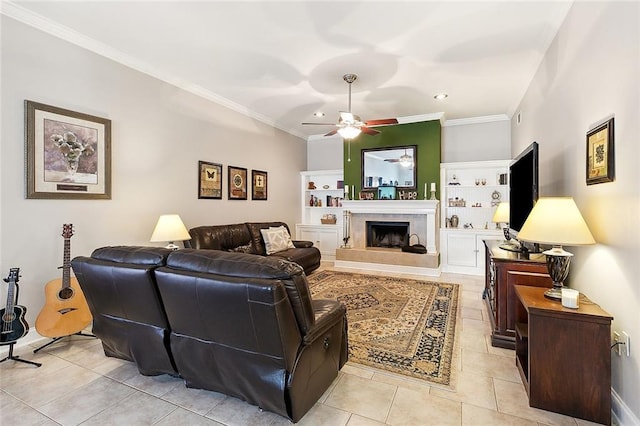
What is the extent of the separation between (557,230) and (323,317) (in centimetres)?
159

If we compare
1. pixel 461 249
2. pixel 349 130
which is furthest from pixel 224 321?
pixel 461 249

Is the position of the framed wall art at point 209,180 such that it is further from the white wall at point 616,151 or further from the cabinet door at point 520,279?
the white wall at point 616,151

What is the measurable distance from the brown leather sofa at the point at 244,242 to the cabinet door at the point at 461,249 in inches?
98.4

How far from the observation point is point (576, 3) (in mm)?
2424

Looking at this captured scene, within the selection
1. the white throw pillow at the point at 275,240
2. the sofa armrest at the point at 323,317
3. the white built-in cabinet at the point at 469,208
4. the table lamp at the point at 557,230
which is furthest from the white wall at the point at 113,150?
the table lamp at the point at 557,230

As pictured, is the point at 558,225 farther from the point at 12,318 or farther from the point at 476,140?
the point at 476,140

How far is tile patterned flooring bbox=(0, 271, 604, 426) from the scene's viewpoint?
1.83 metres

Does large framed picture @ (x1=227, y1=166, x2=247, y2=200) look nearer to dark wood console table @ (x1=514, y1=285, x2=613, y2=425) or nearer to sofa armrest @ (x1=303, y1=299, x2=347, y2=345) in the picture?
sofa armrest @ (x1=303, y1=299, x2=347, y2=345)

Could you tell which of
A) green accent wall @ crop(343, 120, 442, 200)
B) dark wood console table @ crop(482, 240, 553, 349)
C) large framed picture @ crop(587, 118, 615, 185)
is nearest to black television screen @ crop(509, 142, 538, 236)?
large framed picture @ crop(587, 118, 615, 185)

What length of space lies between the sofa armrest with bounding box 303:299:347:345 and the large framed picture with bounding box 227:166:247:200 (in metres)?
3.50

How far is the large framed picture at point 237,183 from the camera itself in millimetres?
5185

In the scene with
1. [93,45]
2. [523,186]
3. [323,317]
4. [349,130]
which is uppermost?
[93,45]

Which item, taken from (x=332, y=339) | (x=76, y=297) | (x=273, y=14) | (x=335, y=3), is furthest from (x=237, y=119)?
(x=332, y=339)

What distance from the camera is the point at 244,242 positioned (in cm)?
497
